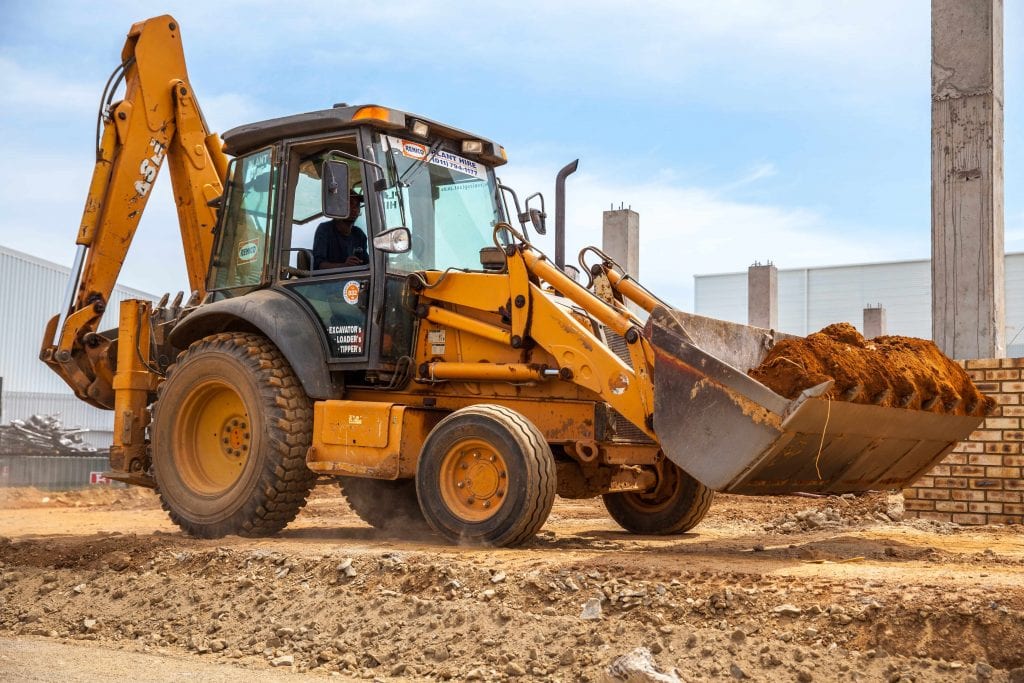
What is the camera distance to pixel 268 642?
6008 mm

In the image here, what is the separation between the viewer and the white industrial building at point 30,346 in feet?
82.9

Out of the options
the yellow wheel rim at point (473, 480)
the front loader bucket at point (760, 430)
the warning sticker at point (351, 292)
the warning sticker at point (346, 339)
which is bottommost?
the yellow wheel rim at point (473, 480)

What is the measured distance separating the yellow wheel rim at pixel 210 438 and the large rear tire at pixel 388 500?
0.88 meters

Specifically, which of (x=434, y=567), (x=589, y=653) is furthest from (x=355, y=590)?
(x=589, y=653)

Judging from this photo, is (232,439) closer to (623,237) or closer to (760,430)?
(760,430)

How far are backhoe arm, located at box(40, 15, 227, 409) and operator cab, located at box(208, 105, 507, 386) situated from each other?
1455 mm

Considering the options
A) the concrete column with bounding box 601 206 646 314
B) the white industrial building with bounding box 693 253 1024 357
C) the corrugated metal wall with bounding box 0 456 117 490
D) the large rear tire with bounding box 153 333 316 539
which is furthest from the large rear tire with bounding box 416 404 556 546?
the white industrial building with bounding box 693 253 1024 357

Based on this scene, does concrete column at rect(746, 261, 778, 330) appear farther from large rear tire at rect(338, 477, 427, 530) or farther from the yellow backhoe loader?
large rear tire at rect(338, 477, 427, 530)

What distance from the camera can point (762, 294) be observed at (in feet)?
69.6

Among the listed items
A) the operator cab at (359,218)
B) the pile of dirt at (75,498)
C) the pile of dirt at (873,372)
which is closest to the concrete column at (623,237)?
the pile of dirt at (75,498)

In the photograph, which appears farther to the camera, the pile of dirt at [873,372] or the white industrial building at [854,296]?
the white industrial building at [854,296]

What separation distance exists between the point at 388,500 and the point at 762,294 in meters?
13.5

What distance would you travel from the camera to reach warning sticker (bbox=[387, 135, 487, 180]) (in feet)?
27.1

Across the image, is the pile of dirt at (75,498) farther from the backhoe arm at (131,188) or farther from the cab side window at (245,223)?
the cab side window at (245,223)
